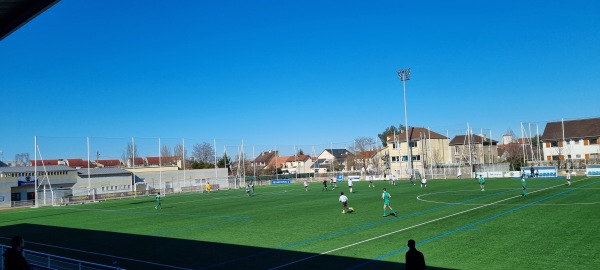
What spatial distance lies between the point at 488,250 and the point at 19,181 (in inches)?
2371

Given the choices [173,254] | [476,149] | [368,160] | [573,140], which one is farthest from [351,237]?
[368,160]

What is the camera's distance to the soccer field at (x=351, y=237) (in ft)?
47.3

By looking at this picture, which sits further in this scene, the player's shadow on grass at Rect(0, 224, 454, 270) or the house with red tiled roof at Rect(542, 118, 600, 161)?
the house with red tiled roof at Rect(542, 118, 600, 161)

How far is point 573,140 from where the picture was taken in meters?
82.4

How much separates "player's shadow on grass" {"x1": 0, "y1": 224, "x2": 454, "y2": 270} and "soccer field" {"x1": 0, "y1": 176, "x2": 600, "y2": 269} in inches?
1.5

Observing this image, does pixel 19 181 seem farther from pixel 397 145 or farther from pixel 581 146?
pixel 581 146

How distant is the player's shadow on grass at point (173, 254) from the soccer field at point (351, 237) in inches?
1.5

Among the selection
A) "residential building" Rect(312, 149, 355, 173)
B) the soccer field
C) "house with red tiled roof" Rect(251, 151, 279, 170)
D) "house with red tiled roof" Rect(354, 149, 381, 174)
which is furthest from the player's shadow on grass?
"house with red tiled roof" Rect(251, 151, 279, 170)

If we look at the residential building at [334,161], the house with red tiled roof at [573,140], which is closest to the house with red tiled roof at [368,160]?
the residential building at [334,161]

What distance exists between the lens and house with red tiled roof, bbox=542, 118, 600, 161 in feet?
261

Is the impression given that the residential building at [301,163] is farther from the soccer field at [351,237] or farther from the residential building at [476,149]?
the soccer field at [351,237]

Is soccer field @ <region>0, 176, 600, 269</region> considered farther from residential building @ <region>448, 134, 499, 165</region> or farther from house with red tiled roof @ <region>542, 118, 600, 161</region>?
residential building @ <region>448, 134, 499, 165</region>

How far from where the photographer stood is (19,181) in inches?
2243

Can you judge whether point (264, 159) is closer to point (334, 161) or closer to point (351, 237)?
point (334, 161)
